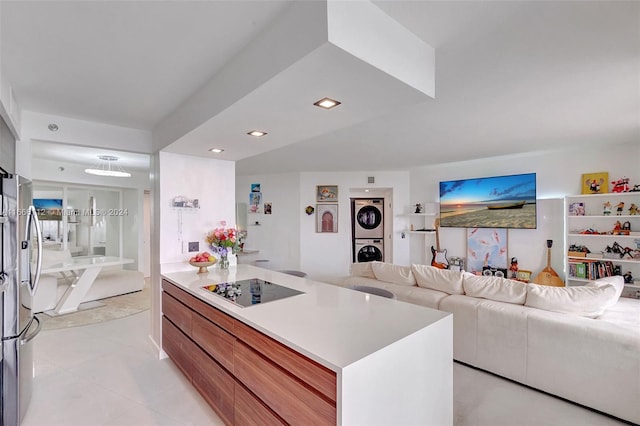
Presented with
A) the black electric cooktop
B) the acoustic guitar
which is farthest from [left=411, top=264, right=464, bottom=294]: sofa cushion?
the acoustic guitar

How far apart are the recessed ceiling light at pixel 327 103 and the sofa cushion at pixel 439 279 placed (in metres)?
2.05

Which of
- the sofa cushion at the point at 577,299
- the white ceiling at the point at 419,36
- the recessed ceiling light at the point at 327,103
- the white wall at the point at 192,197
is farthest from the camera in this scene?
the white wall at the point at 192,197

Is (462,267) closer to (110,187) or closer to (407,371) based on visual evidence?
(407,371)

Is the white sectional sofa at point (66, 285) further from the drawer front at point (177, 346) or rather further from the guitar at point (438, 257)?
the guitar at point (438, 257)

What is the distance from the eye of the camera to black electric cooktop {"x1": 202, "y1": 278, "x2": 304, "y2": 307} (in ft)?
6.51

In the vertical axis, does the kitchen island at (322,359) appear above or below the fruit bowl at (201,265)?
below

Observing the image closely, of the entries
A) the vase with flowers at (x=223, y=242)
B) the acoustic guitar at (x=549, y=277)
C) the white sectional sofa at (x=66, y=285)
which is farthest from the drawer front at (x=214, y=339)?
the acoustic guitar at (x=549, y=277)

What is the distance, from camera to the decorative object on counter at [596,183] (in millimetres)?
4238

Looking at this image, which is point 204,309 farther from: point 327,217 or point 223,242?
point 327,217

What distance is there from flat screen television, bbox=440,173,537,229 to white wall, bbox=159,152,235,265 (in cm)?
419

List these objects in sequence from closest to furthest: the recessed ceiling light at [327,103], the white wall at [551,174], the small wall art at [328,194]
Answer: the recessed ceiling light at [327,103] → the white wall at [551,174] → the small wall art at [328,194]

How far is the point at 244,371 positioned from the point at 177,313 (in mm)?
1203

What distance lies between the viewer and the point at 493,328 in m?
2.50

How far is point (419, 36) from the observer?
5.07 ft
